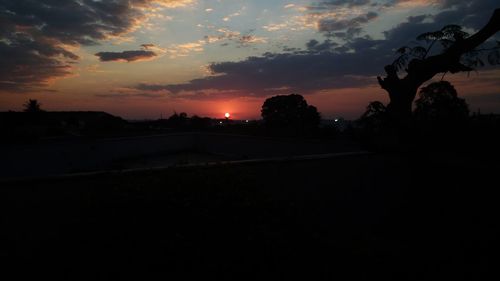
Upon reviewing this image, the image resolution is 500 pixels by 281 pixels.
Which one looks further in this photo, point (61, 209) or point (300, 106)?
point (300, 106)

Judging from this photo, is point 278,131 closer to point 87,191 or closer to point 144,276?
point 87,191

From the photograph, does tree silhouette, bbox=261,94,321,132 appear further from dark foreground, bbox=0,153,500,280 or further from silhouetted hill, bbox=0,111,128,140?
dark foreground, bbox=0,153,500,280

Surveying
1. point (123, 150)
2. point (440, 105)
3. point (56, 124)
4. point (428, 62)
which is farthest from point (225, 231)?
point (56, 124)

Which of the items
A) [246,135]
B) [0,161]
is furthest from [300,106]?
[0,161]

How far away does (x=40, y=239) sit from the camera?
3.20 metres

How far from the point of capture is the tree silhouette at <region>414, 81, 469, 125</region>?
624 cm

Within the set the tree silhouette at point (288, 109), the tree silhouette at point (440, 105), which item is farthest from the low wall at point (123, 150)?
the tree silhouette at point (288, 109)

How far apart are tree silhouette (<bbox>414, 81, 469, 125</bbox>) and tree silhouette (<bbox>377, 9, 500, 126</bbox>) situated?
0.52 metres

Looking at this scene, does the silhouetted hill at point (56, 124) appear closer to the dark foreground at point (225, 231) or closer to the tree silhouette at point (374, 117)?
the dark foreground at point (225, 231)

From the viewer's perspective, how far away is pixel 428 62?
20.2 ft

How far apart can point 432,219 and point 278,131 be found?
24.3 ft

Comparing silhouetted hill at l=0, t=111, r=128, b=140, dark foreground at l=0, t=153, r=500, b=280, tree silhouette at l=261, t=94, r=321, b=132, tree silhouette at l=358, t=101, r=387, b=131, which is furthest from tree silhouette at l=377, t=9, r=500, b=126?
silhouetted hill at l=0, t=111, r=128, b=140

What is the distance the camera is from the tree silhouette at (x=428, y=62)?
5.92m

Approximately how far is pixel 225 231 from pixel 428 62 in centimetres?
552
